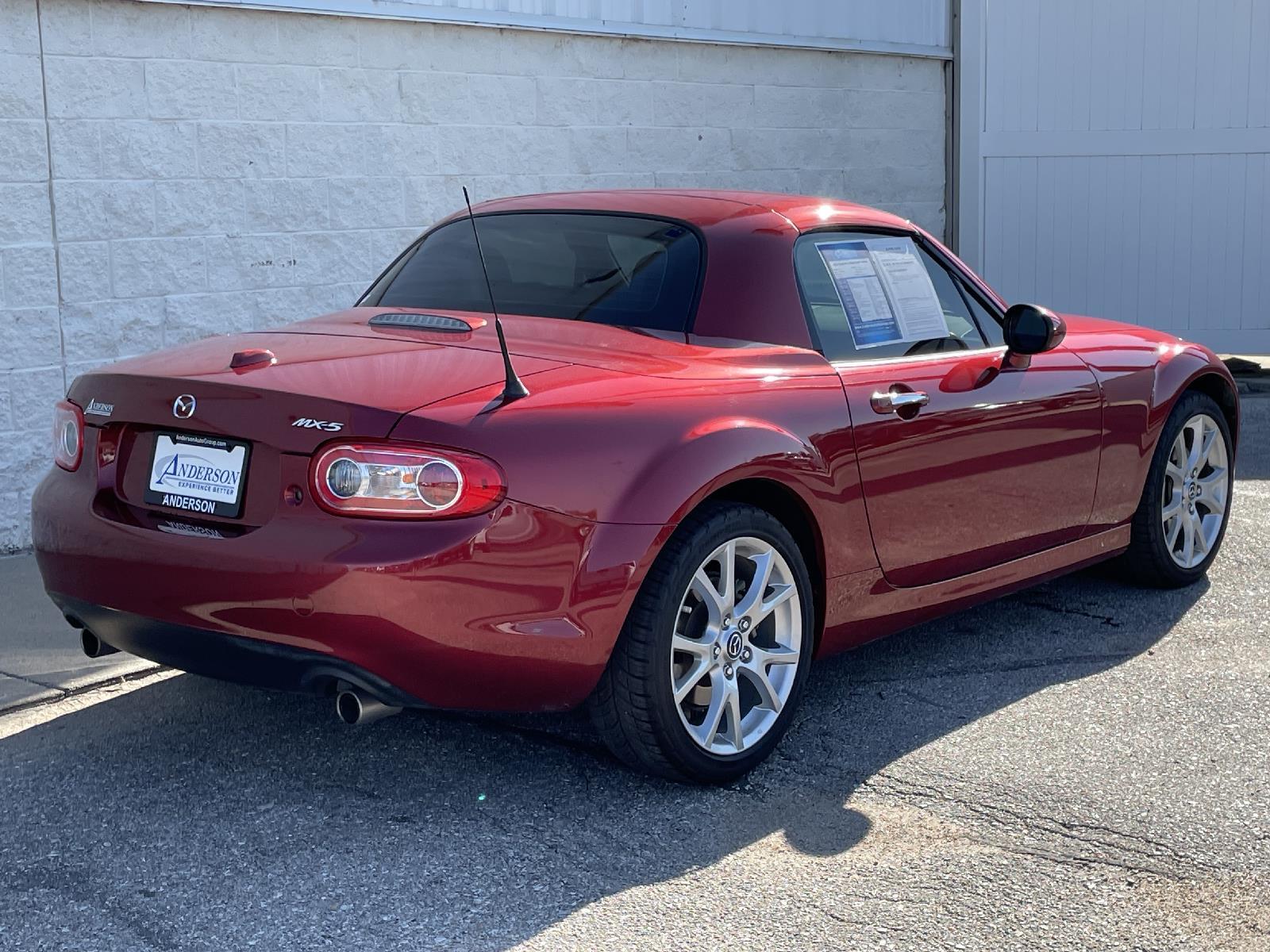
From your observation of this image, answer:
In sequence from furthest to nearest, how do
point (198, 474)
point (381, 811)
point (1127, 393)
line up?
point (1127, 393) → point (381, 811) → point (198, 474)

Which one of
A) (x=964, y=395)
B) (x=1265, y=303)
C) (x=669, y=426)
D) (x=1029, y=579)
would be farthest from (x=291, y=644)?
(x=1265, y=303)

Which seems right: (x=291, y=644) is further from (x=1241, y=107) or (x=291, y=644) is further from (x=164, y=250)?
(x=1241, y=107)

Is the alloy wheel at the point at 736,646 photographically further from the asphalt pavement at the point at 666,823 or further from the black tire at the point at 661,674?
the asphalt pavement at the point at 666,823

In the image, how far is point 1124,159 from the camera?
1194cm

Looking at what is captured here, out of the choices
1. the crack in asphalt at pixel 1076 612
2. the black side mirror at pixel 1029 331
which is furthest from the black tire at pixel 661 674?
the crack in asphalt at pixel 1076 612

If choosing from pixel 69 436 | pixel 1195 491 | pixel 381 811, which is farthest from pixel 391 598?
pixel 1195 491

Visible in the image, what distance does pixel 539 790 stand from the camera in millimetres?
4055

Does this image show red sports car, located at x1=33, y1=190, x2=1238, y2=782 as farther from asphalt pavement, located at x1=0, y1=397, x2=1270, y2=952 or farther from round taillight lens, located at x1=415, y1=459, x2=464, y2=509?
asphalt pavement, located at x1=0, y1=397, x2=1270, y2=952

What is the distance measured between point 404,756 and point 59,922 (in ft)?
3.80

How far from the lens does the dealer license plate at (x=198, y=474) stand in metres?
3.71

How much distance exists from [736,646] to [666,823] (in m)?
0.51

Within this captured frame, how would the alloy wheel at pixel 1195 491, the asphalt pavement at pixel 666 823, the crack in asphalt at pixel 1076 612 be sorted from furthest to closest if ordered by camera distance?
the alloy wheel at pixel 1195 491, the crack in asphalt at pixel 1076 612, the asphalt pavement at pixel 666 823

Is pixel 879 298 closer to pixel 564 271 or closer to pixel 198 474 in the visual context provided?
pixel 564 271

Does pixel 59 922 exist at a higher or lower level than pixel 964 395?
lower
